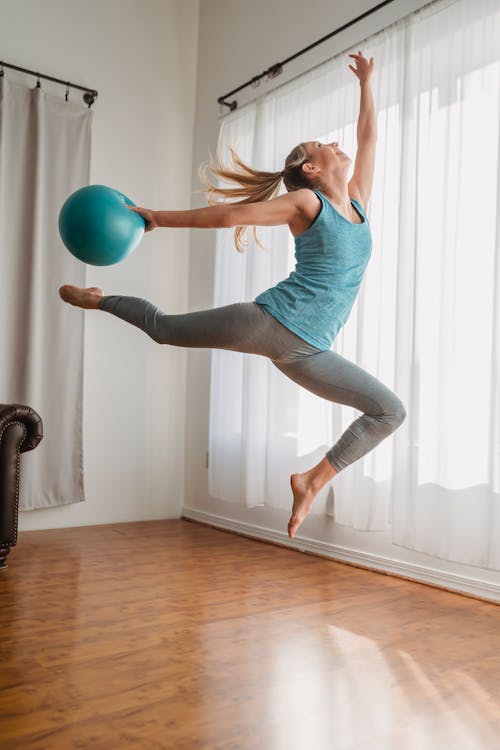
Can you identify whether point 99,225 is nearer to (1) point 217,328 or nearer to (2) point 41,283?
(1) point 217,328

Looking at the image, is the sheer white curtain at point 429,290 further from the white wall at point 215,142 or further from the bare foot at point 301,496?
the bare foot at point 301,496

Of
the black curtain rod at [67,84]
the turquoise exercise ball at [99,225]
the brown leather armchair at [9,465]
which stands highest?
the black curtain rod at [67,84]

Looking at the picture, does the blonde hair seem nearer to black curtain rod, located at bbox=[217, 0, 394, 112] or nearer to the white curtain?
black curtain rod, located at bbox=[217, 0, 394, 112]

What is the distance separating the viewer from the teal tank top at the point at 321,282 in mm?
2141

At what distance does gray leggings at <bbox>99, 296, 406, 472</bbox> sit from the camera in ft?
6.92

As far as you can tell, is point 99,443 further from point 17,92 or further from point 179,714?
point 179,714

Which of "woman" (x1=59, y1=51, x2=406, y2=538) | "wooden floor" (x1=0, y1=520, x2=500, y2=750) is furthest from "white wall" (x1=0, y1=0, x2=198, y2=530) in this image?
"woman" (x1=59, y1=51, x2=406, y2=538)

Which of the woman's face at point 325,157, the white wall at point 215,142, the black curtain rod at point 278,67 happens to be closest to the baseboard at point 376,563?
the white wall at point 215,142

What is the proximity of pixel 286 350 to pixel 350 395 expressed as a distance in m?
0.26

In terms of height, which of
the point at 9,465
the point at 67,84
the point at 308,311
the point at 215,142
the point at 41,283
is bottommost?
the point at 9,465

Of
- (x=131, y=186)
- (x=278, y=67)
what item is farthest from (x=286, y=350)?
(x=131, y=186)

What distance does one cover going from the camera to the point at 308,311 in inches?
84.7

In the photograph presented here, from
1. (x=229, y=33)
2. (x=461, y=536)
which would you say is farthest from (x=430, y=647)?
(x=229, y=33)

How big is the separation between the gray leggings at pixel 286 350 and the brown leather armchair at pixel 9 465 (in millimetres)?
1060
